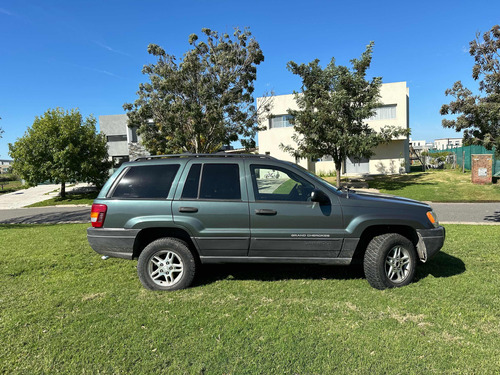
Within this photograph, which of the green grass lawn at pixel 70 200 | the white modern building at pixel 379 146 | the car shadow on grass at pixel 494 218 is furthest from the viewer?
the white modern building at pixel 379 146

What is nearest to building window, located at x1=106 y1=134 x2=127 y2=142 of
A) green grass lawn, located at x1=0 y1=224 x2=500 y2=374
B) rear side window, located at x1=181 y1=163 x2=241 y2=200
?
green grass lawn, located at x1=0 y1=224 x2=500 y2=374

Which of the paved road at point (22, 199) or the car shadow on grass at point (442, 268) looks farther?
the paved road at point (22, 199)

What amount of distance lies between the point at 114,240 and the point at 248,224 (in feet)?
5.93

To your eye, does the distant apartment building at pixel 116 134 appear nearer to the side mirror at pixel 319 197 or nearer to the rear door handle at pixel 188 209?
the rear door handle at pixel 188 209

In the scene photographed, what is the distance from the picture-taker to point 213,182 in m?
4.36

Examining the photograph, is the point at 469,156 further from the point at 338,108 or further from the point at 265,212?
the point at 265,212

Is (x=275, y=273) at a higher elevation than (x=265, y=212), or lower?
lower

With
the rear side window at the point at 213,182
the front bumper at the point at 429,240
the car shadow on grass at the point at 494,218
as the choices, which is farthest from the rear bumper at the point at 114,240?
the car shadow on grass at the point at 494,218

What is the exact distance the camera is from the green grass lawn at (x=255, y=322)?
2.73m

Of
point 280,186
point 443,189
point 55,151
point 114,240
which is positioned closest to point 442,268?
point 280,186

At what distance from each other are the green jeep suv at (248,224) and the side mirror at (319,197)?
0.01 meters

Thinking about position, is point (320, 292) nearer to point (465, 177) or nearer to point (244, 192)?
point (244, 192)

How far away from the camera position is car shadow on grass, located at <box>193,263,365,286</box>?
4.69m

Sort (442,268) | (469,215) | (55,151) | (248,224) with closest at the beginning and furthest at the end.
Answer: (248,224) < (442,268) < (469,215) < (55,151)
